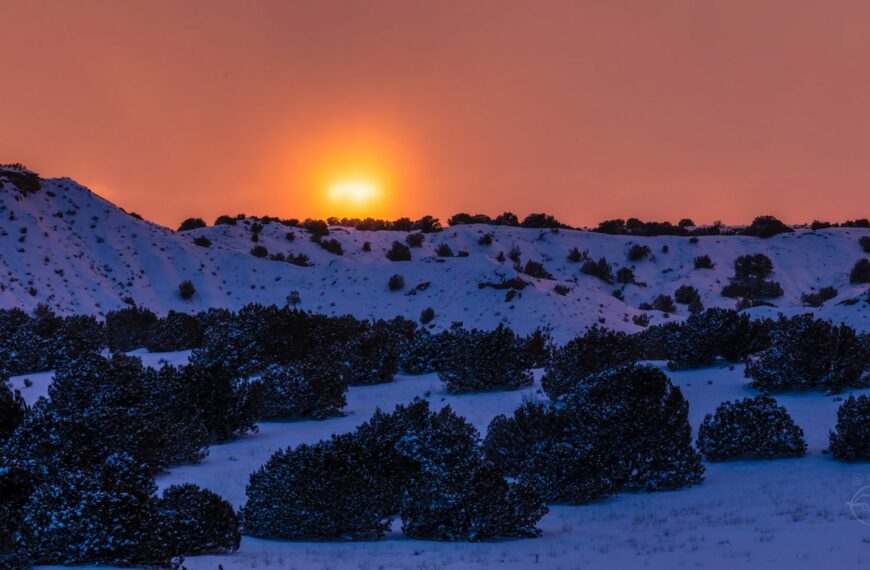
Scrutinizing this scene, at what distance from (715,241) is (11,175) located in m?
52.4

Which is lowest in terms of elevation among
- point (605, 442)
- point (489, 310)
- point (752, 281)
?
point (605, 442)

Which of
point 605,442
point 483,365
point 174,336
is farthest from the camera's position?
point 174,336

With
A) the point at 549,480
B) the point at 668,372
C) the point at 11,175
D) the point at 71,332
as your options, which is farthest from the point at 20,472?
the point at 11,175

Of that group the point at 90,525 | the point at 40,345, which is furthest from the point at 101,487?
the point at 40,345

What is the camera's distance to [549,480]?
1761cm

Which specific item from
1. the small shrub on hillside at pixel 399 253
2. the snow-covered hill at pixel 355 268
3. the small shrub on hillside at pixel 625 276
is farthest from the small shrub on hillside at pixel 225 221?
the small shrub on hillside at pixel 625 276

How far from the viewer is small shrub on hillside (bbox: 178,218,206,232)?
239 feet

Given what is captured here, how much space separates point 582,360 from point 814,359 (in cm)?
642

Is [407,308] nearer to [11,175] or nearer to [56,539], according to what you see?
[11,175]

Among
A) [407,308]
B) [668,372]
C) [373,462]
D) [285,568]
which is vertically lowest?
[285,568]

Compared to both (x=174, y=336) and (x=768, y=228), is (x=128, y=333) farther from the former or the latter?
(x=768, y=228)

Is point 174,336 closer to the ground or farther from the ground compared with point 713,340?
farther from the ground

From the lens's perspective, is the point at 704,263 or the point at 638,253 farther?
the point at 638,253

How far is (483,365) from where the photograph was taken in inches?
1077
